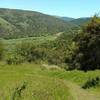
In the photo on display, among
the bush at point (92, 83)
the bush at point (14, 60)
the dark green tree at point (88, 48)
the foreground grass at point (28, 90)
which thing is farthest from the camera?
the bush at point (14, 60)

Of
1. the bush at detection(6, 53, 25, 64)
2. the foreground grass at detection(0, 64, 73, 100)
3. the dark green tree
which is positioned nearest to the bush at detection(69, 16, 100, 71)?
the dark green tree

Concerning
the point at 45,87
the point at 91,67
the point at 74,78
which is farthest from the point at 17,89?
the point at 91,67

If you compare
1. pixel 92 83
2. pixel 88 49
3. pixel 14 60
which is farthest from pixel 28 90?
pixel 14 60

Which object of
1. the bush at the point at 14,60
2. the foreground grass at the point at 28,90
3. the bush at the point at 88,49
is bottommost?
the bush at the point at 14,60

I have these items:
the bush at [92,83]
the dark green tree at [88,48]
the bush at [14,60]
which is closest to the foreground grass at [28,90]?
the bush at [92,83]

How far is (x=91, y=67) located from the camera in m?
33.5

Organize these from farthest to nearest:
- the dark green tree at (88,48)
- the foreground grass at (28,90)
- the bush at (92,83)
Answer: the dark green tree at (88,48), the bush at (92,83), the foreground grass at (28,90)

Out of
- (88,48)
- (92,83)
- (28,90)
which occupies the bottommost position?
(88,48)

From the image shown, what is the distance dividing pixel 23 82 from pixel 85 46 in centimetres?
2689

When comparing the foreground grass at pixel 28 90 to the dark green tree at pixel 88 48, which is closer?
the foreground grass at pixel 28 90

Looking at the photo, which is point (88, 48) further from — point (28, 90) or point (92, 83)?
point (28, 90)

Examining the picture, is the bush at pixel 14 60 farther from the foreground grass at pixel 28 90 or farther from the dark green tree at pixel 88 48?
the foreground grass at pixel 28 90

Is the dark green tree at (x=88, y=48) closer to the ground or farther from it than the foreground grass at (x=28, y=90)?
closer to the ground

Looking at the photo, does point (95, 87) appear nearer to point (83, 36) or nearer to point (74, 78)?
point (74, 78)
